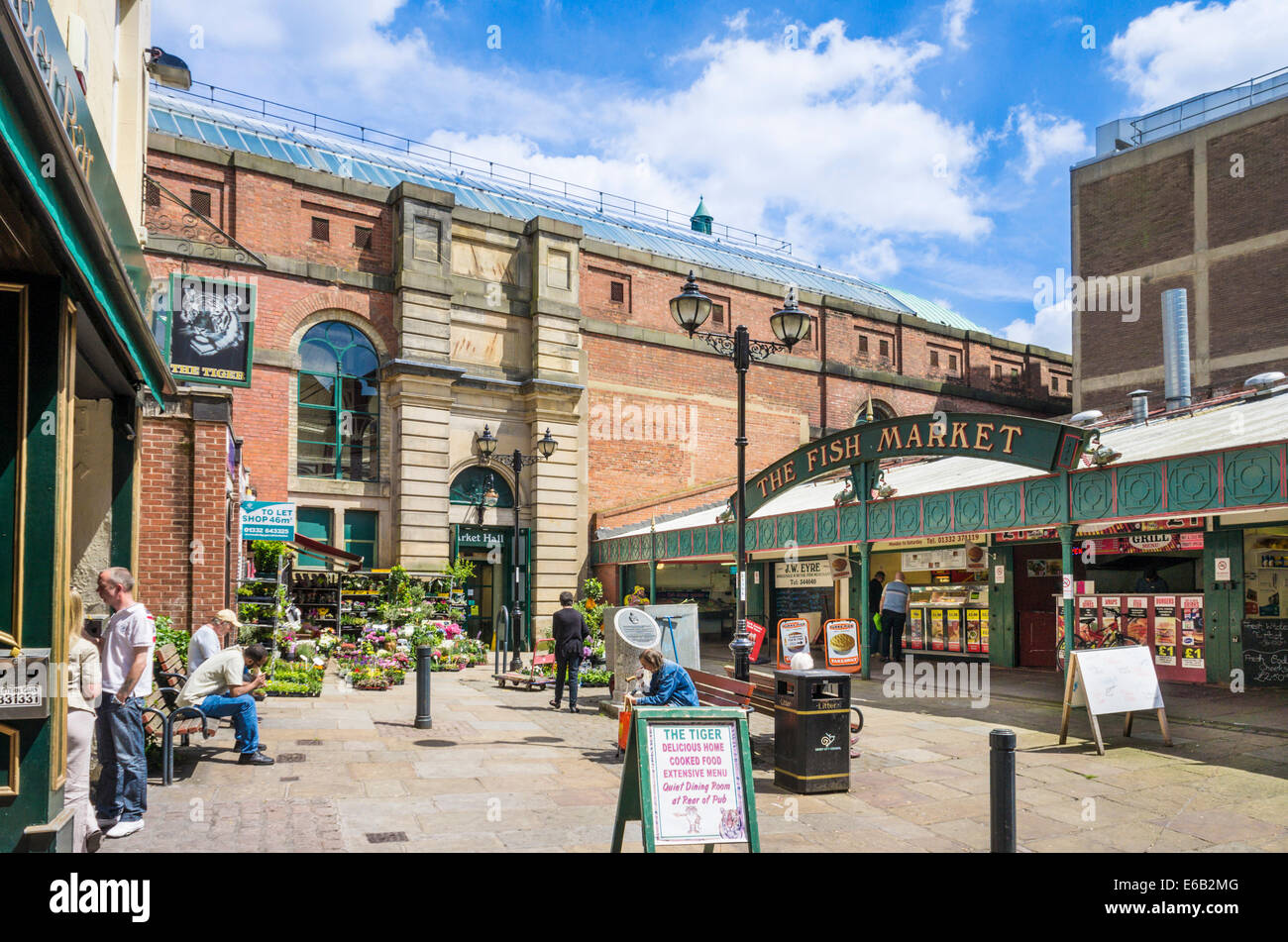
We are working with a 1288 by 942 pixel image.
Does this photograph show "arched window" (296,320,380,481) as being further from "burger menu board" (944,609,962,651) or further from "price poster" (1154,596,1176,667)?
"price poster" (1154,596,1176,667)

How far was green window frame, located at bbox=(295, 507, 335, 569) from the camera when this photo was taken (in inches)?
1021

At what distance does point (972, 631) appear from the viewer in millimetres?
19391

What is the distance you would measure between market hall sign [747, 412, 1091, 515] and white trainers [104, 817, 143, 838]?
11253mm

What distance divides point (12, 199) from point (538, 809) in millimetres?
5785

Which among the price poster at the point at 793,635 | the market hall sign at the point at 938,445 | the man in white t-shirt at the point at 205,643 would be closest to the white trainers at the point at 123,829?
the man in white t-shirt at the point at 205,643

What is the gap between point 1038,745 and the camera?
36.2 feet

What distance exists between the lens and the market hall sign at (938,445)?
43.8 feet

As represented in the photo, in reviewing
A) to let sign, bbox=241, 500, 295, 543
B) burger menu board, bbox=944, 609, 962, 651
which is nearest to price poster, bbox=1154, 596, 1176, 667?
burger menu board, bbox=944, 609, 962, 651

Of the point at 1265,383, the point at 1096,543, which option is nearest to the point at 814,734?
the point at 1096,543

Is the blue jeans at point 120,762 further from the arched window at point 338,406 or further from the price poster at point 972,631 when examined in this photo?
the arched window at point 338,406

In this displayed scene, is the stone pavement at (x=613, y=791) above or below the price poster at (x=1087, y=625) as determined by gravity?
below

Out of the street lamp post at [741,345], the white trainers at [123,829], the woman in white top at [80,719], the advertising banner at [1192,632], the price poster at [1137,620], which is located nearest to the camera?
the woman in white top at [80,719]

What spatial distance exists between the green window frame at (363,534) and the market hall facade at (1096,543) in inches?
373

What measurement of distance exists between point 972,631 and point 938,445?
569 cm
